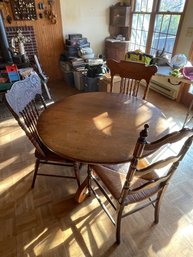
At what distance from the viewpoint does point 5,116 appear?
9.49ft

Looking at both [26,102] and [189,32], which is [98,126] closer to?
[26,102]

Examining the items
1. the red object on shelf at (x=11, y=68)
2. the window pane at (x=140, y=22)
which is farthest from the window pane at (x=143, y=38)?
the red object on shelf at (x=11, y=68)

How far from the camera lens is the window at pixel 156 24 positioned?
3104mm

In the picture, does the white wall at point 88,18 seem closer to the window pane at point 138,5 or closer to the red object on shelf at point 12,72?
the window pane at point 138,5

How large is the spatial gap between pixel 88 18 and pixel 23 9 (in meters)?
1.36

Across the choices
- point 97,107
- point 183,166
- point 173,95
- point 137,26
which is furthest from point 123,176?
point 137,26

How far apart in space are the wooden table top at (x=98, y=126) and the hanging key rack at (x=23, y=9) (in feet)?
8.77

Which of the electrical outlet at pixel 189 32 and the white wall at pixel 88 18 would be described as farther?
the white wall at pixel 88 18

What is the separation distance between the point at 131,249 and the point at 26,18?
3.95 metres

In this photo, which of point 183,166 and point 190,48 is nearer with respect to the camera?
point 183,166

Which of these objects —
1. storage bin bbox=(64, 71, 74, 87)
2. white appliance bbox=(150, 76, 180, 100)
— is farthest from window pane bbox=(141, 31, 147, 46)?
storage bin bbox=(64, 71, 74, 87)

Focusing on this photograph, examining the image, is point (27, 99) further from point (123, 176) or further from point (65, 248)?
point (65, 248)

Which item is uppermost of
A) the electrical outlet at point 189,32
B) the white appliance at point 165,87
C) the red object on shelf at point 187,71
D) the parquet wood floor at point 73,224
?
the electrical outlet at point 189,32

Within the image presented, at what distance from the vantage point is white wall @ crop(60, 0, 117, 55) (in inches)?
146
